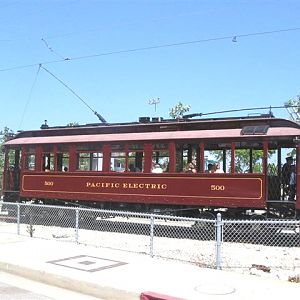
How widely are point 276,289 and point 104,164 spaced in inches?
437

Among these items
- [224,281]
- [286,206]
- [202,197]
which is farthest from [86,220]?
[224,281]

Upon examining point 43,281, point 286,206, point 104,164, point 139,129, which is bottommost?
point 43,281

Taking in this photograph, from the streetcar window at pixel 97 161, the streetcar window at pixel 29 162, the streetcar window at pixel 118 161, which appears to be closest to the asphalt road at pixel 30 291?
the streetcar window at pixel 118 161

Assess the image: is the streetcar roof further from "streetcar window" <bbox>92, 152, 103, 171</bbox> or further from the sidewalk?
the sidewalk

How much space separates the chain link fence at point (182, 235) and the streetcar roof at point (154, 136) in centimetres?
252

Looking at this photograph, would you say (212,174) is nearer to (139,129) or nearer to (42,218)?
(139,129)

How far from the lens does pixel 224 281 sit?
8.16 metres

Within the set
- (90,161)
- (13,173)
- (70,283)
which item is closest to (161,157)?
(90,161)

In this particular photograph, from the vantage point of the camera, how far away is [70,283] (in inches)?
326

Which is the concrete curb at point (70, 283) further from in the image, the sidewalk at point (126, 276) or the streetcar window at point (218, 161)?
the streetcar window at point (218, 161)

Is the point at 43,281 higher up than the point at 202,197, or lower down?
lower down

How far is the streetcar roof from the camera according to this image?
49.5 feet

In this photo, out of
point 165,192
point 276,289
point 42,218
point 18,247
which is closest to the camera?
point 276,289

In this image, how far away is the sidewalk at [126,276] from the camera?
7457 mm
